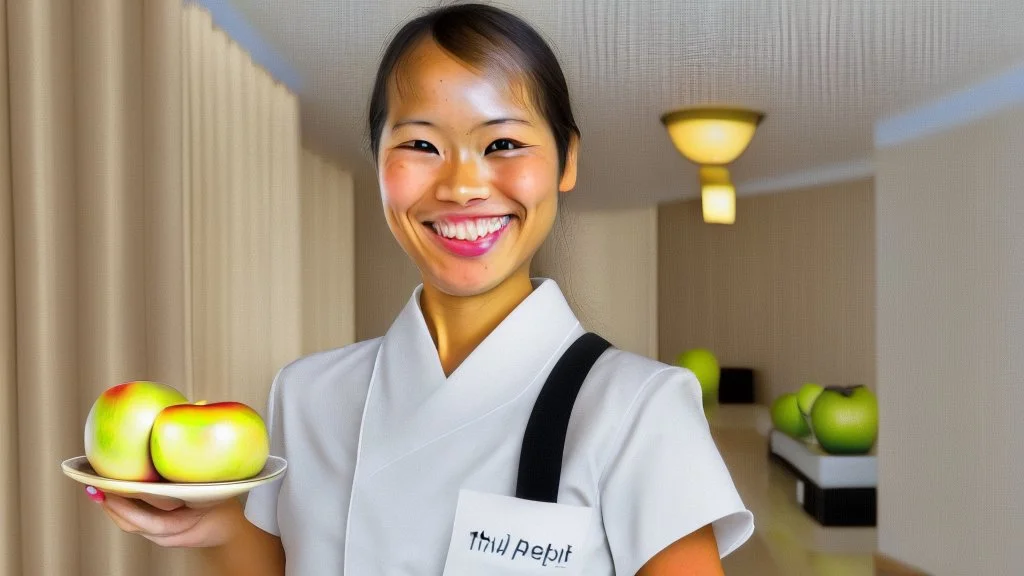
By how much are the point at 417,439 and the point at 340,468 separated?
0.17 feet

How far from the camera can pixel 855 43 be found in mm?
1227

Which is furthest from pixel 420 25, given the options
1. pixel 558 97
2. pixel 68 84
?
pixel 68 84

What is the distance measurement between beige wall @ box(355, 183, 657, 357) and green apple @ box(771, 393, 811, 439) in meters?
0.19

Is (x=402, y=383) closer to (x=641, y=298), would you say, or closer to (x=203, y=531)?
(x=203, y=531)

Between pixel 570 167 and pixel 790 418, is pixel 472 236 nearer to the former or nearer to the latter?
pixel 570 167

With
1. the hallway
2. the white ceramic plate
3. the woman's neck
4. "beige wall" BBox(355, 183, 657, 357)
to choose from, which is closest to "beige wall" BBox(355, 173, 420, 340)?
"beige wall" BBox(355, 183, 657, 357)

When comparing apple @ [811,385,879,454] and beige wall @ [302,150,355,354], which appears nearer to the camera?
beige wall @ [302,150,355,354]

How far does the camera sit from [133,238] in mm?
1094

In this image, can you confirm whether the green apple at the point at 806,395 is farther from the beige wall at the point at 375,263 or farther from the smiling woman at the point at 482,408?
the smiling woman at the point at 482,408

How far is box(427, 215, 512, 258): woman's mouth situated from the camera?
22.8 inches

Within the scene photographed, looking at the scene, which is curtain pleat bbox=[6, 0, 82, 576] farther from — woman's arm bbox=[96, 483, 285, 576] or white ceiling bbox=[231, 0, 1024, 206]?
woman's arm bbox=[96, 483, 285, 576]

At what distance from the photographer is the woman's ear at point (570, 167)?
0.64m

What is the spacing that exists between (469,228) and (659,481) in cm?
18

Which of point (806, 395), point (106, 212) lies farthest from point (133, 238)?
point (806, 395)
